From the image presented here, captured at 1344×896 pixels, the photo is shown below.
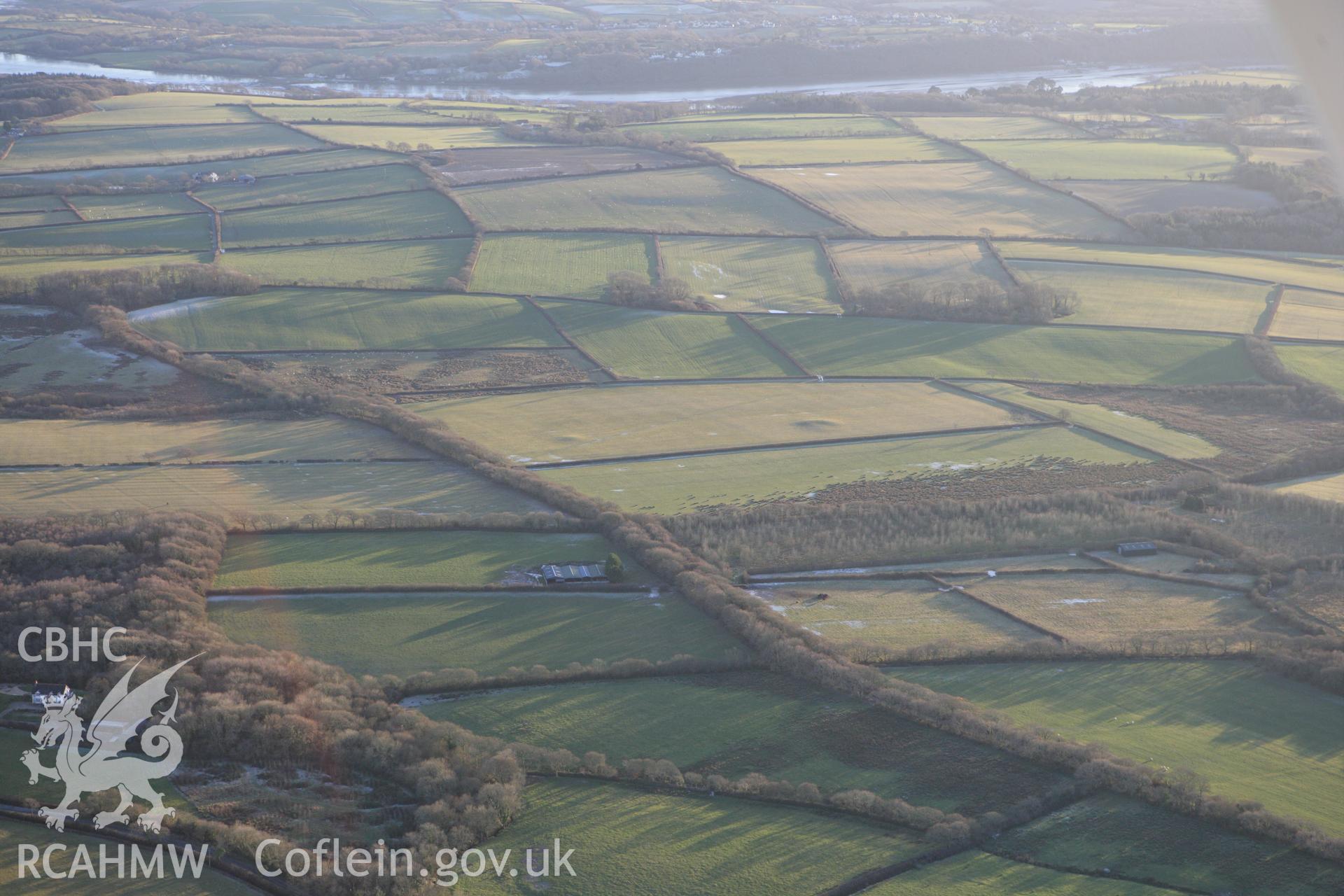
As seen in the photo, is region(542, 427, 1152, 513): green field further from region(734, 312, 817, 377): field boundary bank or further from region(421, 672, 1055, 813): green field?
region(421, 672, 1055, 813): green field

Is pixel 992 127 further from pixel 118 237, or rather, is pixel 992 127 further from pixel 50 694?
pixel 50 694

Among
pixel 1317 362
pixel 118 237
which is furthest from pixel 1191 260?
pixel 118 237

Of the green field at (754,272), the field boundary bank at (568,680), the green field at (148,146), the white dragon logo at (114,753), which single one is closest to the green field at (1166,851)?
the field boundary bank at (568,680)

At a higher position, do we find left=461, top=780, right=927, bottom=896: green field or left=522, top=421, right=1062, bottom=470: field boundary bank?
left=522, top=421, right=1062, bottom=470: field boundary bank

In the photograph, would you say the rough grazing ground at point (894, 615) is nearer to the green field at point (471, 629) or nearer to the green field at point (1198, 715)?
the green field at point (1198, 715)

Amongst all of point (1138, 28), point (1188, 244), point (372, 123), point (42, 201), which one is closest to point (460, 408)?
point (42, 201)

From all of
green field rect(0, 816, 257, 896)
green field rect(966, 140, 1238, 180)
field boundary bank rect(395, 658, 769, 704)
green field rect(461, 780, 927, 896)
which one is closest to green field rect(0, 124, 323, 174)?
green field rect(966, 140, 1238, 180)
